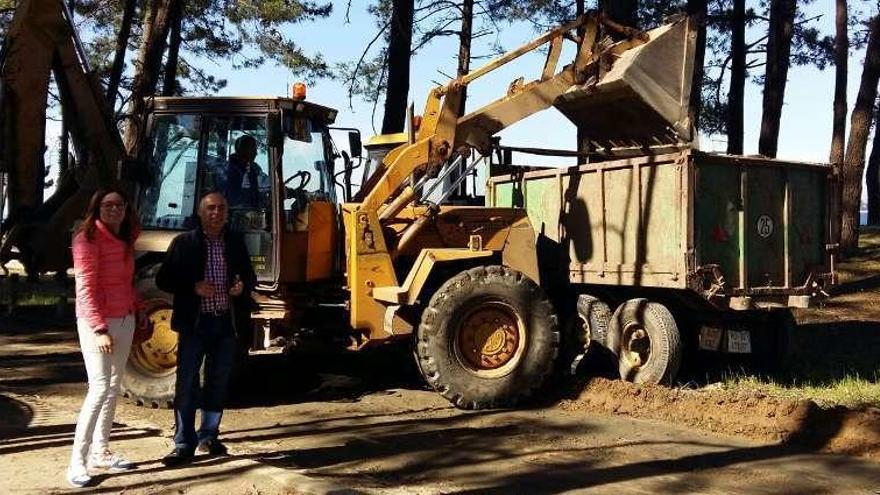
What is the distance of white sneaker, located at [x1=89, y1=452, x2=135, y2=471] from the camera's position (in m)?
5.61

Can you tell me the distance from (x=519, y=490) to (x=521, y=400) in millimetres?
2748

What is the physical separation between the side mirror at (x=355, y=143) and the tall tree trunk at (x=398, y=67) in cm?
836

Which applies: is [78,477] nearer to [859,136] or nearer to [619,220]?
[619,220]

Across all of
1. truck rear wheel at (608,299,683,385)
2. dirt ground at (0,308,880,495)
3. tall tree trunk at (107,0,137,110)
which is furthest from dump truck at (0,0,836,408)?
tall tree trunk at (107,0,137,110)

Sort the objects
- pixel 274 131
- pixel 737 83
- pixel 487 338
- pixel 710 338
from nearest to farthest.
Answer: pixel 274 131
pixel 487 338
pixel 710 338
pixel 737 83

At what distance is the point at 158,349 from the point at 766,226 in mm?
5933

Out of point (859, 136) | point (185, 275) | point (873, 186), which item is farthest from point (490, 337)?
point (873, 186)

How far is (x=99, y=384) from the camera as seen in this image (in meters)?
5.47

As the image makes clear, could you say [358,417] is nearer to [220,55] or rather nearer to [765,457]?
[765,457]

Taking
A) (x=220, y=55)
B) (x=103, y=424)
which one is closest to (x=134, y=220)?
(x=103, y=424)

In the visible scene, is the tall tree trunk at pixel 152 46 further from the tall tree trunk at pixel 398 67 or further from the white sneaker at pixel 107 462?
the white sneaker at pixel 107 462

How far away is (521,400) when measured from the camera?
833 centimetres

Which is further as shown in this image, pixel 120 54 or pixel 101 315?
pixel 120 54

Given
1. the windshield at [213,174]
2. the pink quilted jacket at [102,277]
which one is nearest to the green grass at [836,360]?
the windshield at [213,174]
